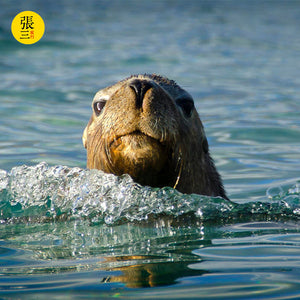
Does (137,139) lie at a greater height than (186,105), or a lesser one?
lesser

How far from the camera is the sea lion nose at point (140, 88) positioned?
4344 mm

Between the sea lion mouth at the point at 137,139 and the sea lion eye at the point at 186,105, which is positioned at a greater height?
the sea lion eye at the point at 186,105

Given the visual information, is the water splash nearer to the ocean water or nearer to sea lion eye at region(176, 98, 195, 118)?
the ocean water

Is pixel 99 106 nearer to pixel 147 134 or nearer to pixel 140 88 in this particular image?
pixel 140 88

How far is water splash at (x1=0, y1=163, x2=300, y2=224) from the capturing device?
4641 millimetres

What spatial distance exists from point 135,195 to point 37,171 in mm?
1120

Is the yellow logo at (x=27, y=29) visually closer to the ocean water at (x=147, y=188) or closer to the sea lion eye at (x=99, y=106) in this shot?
the ocean water at (x=147, y=188)

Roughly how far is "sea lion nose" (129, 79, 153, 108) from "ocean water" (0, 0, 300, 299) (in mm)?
566

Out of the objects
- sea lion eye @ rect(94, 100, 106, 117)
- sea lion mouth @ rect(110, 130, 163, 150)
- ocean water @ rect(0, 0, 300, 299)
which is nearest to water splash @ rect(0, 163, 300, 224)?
ocean water @ rect(0, 0, 300, 299)

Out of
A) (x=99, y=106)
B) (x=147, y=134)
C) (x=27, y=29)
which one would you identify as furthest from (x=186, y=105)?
(x=27, y=29)

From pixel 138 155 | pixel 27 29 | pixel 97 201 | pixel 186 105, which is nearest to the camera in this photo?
pixel 138 155

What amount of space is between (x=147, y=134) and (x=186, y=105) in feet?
2.72

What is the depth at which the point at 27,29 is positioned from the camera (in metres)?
13.3

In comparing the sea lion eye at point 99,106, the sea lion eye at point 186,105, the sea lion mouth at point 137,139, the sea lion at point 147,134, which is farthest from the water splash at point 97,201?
the sea lion eye at point 186,105
